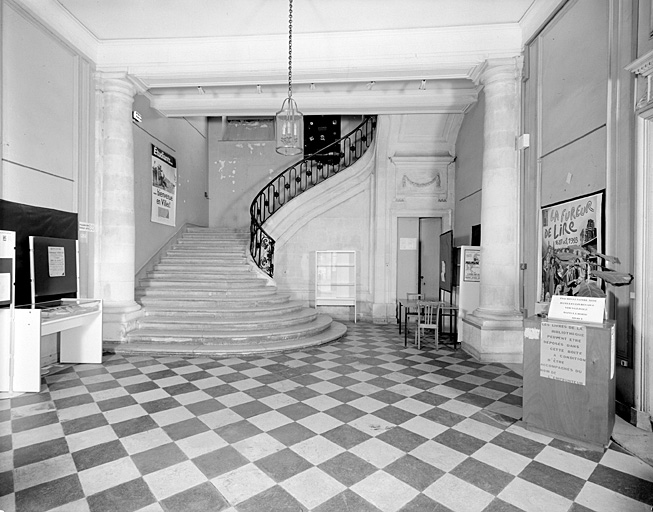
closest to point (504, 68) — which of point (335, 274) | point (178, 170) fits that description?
point (335, 274)

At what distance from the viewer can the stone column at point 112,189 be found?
5.75 meters

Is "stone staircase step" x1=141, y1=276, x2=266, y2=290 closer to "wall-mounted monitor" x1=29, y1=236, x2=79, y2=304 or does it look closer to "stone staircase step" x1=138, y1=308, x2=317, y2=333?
"stone staircase step" x1=138, y1=308, x2=317, y2=333

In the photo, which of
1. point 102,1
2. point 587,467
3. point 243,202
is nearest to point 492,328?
point 587,467

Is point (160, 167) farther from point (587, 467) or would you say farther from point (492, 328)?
point (587, 467)

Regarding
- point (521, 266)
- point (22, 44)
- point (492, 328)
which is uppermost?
point (22, 44)

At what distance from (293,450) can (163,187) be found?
7.01 metres

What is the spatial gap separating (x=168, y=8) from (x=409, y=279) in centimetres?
665

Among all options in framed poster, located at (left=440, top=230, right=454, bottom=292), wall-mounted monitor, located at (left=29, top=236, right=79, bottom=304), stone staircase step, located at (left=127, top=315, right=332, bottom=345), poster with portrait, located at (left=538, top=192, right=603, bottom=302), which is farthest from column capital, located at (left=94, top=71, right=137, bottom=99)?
poster with portrait, located at (left=538, top=192, right=603, bottom=302)

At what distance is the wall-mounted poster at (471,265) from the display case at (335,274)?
3059 millimetres

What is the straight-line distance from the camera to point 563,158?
4.24 metres

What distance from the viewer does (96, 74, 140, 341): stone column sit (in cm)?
575

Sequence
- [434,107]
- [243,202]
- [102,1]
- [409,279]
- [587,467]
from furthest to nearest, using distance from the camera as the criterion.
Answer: [243,202] < [409,279] < [434,107] < [102,1] < [587,467]

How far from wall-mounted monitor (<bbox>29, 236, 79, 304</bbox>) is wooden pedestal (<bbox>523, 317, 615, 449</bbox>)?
522 cm

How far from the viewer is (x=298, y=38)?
545 centimetres
